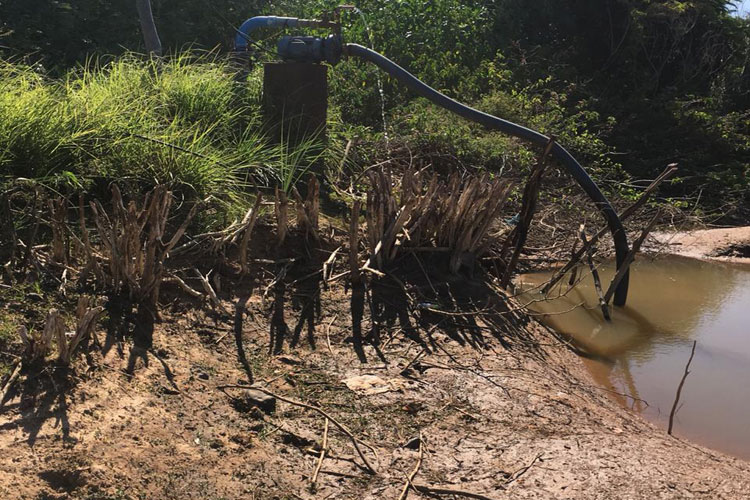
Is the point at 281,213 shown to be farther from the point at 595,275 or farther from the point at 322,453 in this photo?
the point at 595,275

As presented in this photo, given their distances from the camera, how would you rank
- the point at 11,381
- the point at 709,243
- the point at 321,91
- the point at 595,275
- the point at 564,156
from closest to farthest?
1. the point at 11,381
2. the point at 595,275
3. the point at 564,156
4. the point at 321,91
5. the point at 709,243

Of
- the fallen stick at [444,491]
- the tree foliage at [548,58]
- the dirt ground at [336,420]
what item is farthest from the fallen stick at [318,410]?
the tree foliage at [548,58]

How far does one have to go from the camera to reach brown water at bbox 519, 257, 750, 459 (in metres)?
4.35

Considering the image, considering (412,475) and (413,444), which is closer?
(412,475)

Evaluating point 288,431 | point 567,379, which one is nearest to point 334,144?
point 567,379

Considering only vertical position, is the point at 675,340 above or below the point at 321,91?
below

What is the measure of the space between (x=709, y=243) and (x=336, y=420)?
5242mm

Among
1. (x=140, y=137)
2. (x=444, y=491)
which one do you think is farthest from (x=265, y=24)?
(x=444, y=491)

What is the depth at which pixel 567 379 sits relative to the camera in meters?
4.30

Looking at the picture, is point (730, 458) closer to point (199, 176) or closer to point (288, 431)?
point (288, 431)

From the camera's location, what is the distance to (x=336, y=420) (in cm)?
337

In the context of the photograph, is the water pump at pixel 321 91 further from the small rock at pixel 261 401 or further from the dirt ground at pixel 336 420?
the small rock at pixel 261 401

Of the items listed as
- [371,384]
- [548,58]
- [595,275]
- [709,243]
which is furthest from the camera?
[548,58]

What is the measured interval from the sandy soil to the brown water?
0.31m
